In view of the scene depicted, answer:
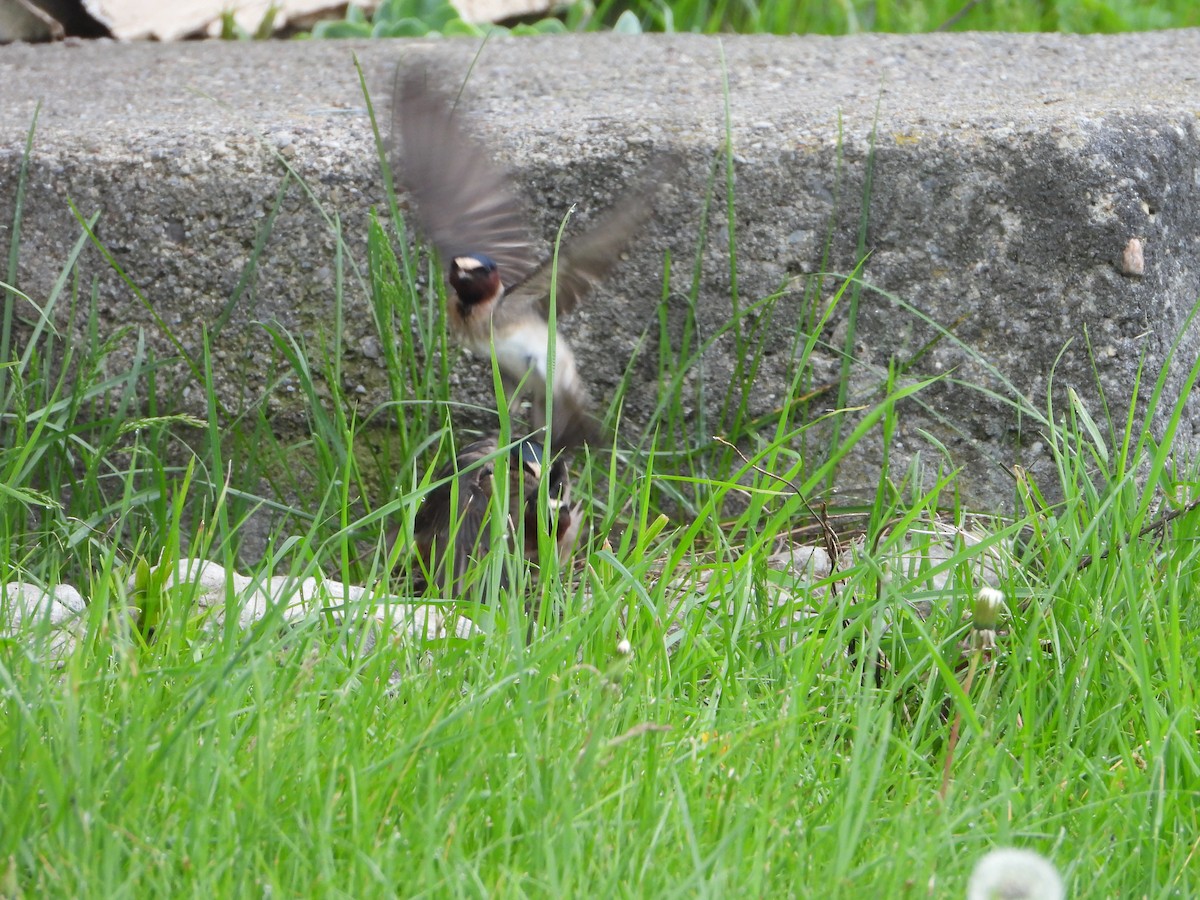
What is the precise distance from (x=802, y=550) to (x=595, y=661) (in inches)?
35.0

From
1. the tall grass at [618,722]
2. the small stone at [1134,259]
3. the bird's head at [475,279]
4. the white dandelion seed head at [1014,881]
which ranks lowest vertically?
the tall grass at [618,722]

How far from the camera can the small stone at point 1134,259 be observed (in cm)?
279

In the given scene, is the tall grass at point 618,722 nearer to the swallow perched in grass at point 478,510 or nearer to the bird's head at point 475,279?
the swallow perched in grass at point 478,510

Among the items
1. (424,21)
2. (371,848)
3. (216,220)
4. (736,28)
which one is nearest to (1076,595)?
(371,848)

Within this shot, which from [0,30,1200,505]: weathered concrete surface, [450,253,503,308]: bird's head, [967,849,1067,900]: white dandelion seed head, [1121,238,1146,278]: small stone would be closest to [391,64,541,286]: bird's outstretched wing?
[450,253,503,308]: bird's head

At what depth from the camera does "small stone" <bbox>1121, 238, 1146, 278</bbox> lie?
279 centimetres

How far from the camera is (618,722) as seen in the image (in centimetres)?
178

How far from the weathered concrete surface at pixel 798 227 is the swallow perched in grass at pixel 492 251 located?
21cm

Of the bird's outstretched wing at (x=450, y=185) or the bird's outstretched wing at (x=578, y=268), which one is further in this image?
the bird's outstretched wing at (x=450, y=185)

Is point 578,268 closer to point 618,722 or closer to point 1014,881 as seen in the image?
point 618,722

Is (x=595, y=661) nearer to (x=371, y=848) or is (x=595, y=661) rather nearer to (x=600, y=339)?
(x=371, y=848)

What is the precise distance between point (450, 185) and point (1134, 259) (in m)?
1.40

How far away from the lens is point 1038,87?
3279mm

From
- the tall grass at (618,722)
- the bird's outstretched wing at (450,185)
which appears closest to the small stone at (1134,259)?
the tall grass at (618,722)
